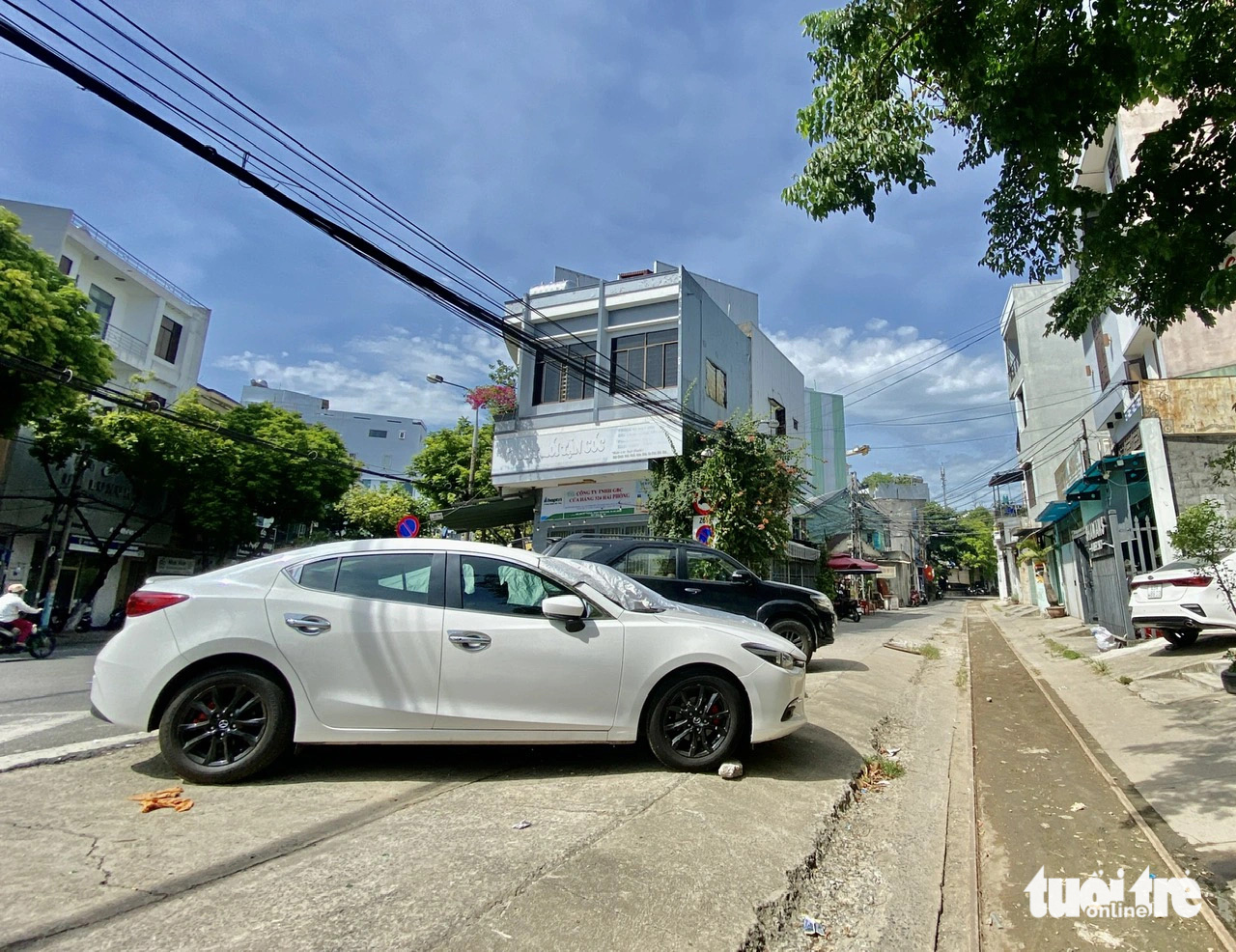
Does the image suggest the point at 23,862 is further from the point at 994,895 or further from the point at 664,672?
the point at 994,895

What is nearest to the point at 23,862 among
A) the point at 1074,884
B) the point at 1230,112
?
the point at 1074,884

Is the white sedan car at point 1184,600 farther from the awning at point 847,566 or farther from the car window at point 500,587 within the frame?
the awning at point 847,566

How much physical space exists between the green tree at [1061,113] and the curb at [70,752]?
246 inches

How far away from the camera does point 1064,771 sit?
17.2 feet

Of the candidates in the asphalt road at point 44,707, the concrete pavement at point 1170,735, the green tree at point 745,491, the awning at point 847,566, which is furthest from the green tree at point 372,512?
the concrete pavement at point 1170,735

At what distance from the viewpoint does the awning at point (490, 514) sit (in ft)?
66.7

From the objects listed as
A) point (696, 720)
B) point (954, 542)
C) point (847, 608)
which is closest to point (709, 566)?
point (696, 720)

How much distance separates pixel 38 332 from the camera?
13.8m

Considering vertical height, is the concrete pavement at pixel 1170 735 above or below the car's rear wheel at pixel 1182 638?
below

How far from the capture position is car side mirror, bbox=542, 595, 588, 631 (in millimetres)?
3949

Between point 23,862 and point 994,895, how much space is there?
14.2 feet

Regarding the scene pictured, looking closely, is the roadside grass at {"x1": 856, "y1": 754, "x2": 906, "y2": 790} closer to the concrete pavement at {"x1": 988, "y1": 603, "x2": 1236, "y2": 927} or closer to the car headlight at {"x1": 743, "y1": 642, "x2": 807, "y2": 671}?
the car headlight at {"x1": 743, "y1": 642, "x2": 807, "y2": 671}

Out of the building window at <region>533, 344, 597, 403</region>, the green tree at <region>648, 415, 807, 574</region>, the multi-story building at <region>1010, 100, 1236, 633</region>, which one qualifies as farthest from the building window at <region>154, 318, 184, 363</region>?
the multi-story building at <region>1010, 100, 1236, 633</region>

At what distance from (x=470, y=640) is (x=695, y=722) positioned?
5.06 feet
